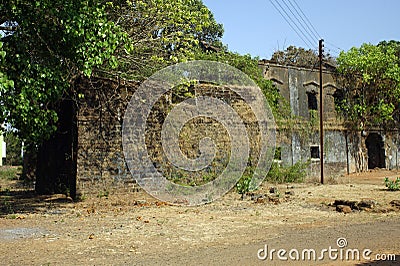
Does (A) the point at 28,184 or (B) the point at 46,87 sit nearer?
(B) the point at 46,87

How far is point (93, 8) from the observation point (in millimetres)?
9359

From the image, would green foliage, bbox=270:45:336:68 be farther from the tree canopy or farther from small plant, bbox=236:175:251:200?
the tree canopy

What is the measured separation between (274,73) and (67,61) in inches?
722

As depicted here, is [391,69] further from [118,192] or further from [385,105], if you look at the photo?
[118,192]

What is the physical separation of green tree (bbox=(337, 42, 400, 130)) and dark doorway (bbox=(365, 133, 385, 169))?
3.65 ft

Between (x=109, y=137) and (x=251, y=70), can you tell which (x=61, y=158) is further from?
(x=251, y=70)

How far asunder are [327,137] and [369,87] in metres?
6.10

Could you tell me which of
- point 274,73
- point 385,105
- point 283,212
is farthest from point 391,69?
point 283,212

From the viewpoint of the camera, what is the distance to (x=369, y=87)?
2891 cm

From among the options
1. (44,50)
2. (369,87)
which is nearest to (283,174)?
(44,50)

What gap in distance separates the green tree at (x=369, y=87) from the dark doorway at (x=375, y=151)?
1.11 meters

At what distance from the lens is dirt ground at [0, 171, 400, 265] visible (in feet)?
21.2

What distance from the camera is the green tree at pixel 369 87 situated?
27984 millimetres

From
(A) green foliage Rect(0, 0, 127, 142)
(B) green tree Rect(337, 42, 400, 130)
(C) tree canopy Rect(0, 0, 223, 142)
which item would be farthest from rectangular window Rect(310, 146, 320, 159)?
(A) green foliage Rect(0, 0, 127, 142)
